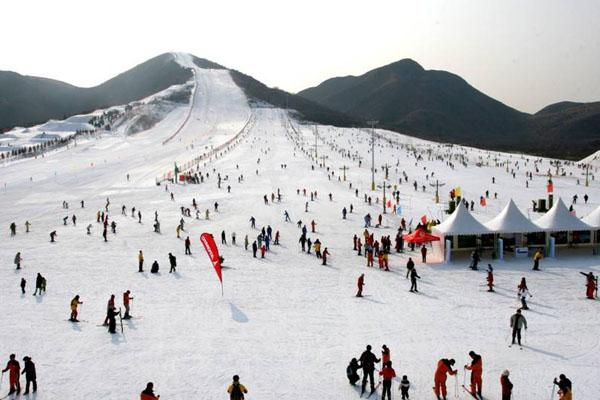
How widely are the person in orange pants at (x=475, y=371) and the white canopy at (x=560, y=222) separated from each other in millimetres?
14015

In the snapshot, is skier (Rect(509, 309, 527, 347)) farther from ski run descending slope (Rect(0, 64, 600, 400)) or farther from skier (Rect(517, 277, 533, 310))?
skier (Rect(517, 277, 533, 310))

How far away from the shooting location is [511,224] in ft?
75.5

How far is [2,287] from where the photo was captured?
19891 mm

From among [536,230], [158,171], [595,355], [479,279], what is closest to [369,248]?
[479,279]

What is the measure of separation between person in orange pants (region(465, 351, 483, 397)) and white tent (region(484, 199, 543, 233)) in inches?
516

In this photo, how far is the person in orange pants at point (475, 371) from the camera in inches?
416

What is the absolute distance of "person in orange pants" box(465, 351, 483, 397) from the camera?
416 inches

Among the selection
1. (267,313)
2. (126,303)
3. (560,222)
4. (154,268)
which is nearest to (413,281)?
(267,313)

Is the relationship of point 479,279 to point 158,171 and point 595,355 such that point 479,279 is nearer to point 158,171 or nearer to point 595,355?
point 595,355

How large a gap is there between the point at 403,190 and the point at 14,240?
29.7m

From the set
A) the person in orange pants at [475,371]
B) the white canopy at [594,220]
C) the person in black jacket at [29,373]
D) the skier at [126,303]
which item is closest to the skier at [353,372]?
the person in orange pants at [475,371]

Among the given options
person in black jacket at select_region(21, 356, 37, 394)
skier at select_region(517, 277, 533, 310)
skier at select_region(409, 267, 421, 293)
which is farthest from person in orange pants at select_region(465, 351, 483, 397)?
person in black jacket at select_region(21, 356, 37, 394)

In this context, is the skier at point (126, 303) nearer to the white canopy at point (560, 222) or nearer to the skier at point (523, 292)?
the skier at point (523, 292)

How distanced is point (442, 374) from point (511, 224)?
1397 cm
